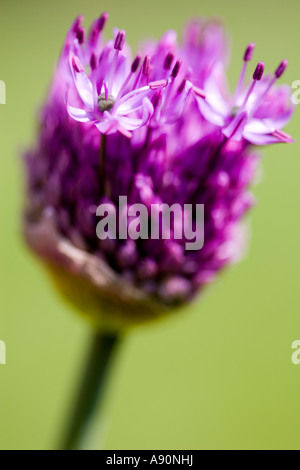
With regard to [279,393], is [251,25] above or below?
above

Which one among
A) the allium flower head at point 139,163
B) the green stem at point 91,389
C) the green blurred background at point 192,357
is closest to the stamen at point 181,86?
the allium flower head at point 139,163

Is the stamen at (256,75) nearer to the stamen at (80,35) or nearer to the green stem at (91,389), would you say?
the stamen at (80,35)

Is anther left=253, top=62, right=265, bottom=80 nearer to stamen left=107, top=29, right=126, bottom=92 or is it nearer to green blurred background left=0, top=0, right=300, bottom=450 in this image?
stamen left=107, top=29, right=126, bottom=92

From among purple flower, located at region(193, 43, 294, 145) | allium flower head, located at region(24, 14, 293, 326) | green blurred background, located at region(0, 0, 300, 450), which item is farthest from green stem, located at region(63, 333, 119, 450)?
green blurred background, located at region(0, 0, 300, 450)

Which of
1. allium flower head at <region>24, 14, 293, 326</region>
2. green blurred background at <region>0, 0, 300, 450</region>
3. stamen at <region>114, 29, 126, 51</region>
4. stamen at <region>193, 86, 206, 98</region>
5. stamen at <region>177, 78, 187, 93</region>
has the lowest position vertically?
green blurred background at <region>0, 0, 300, 450</region>

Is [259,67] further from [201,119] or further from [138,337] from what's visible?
[138,337]

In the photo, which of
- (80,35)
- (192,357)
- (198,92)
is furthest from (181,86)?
(192,357)

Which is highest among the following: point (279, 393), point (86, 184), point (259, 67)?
point (259, 67)

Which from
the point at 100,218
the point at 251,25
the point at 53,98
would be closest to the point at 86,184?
the point at 100,218
